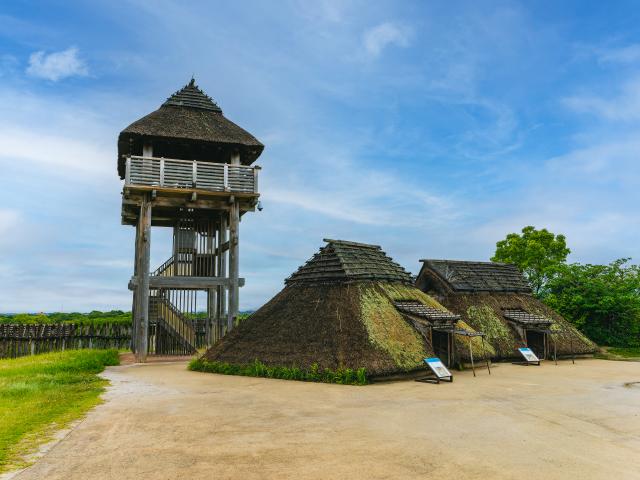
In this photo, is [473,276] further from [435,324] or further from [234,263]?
[234,263]

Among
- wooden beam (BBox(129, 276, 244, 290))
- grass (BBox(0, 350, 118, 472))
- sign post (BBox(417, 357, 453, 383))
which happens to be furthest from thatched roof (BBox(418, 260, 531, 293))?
grass (BBox(0, 350, 118, 472))

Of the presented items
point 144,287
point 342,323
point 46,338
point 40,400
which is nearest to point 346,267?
point 342,323

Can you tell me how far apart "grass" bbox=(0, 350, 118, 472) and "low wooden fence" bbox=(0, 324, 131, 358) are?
7.21 metres

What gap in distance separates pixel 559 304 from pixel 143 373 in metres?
26.0

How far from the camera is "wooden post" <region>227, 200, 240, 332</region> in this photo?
66.6 feet

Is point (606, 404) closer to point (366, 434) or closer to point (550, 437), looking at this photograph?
point (550, 437)

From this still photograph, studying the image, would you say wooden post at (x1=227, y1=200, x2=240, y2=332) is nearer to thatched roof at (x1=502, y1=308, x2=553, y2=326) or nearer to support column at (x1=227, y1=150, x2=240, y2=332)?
support column at (x1=227, y1=150, x2=240, y2=332)

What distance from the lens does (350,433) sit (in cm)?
801

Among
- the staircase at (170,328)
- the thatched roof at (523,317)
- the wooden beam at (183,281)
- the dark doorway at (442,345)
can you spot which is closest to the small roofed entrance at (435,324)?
the dark doorway at (442,345)

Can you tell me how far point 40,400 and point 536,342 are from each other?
21.3m

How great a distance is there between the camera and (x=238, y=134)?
22562mm

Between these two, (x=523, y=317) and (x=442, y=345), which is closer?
(x=442, y=345)

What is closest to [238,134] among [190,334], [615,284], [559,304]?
[190,334]

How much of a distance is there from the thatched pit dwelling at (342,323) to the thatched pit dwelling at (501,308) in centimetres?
433
